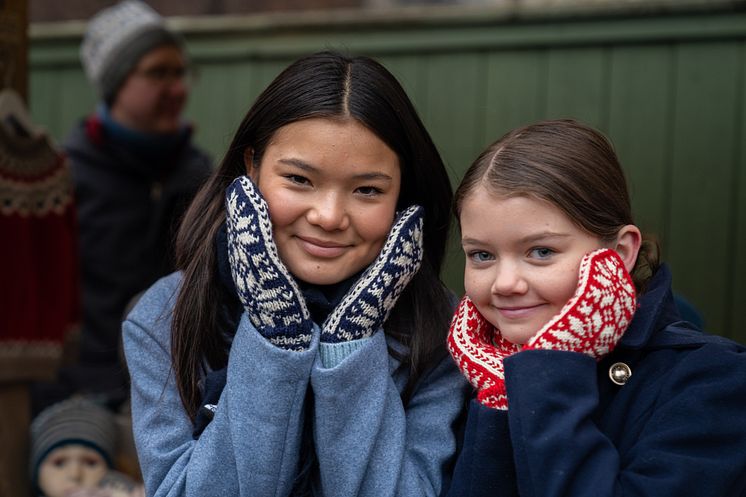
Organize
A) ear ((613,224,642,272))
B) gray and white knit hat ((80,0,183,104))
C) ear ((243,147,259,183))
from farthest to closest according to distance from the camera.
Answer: gray and white knit hat ((80,0,183,104)) < ear ((243,147,259,183)) < ear ((613,224,642,272))

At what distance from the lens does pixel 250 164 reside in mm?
2199

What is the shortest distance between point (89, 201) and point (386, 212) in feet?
8.29

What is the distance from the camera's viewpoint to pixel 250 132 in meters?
2.18

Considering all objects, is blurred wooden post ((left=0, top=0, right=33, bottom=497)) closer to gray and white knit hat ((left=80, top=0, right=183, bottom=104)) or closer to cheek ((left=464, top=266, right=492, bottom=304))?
gray and white knit hat ((left=80, top=0, right=183, bottom=104))

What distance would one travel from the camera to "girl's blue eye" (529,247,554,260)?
1848 mm

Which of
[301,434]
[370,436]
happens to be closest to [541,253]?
[370,436]

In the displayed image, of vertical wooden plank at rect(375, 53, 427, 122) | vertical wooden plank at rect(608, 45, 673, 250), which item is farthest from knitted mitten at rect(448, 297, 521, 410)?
vertical wooden plank at rect(375, 53, 427, 122)

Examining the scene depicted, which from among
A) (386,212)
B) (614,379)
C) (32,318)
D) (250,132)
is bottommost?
(32,318)

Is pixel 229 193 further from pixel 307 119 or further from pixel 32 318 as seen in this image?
pixel 32 318

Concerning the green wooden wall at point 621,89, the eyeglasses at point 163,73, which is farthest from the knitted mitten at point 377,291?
the eyeglasses at point 163,73

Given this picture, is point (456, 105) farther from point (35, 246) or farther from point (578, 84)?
point (35, 246)

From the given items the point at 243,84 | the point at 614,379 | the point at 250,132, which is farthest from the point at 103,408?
the point at 614,379

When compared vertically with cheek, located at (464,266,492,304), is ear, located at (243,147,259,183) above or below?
above

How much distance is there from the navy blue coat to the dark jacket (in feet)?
8.73
